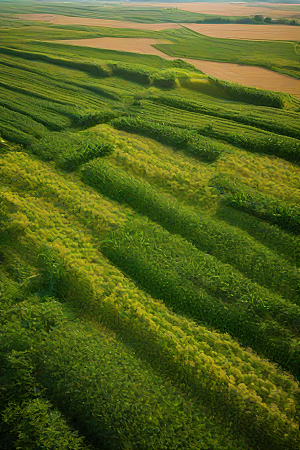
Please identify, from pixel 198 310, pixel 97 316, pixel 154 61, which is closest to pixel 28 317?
pixel 97 316

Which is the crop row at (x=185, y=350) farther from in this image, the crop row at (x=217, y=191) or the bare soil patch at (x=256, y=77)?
the bare soil patch at (x=256, y=77)

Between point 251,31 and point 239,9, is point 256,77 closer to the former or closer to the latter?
point 251,31

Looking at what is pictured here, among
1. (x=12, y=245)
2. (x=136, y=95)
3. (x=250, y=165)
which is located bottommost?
(x=12, y=245)

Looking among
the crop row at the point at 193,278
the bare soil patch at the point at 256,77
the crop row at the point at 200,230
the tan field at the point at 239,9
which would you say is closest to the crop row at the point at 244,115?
the bare soil patch at the point at 256,77

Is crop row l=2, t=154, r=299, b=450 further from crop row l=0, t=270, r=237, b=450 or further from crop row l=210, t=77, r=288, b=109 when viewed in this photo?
crop row l=210, t=77, r=288, b=109

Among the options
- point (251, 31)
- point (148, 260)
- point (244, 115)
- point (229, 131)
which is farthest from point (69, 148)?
point (251, 31)

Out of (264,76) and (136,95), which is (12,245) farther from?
(264,76)

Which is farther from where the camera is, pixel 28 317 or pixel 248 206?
pixel 248 206
